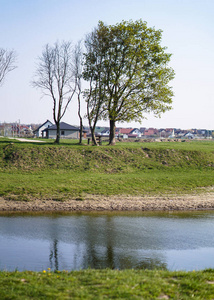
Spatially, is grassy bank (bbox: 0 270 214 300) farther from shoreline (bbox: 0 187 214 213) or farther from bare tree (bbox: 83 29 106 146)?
bare tree (bbox: 83 29 106 146)

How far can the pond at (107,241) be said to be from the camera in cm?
1363

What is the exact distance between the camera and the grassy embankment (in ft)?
91.1

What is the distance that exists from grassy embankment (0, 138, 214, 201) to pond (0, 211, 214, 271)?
206 inches

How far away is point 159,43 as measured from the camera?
47.6 metres

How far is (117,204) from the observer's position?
25562mm

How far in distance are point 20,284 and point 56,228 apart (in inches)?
390

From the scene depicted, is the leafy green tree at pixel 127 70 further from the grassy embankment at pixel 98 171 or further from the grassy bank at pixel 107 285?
the grassy bank at pixel 107 285

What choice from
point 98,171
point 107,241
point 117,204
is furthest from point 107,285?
point 98,171

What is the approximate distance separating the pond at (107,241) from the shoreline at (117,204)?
1.53m

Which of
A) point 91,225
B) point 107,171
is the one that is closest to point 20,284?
point 91,225

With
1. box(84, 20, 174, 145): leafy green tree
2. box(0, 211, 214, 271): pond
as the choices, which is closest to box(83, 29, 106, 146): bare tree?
box(84, 20, 174, 145): leafy green tree

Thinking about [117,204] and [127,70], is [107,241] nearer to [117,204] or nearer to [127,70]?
[117,204]

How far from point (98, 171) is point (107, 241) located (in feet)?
62.2

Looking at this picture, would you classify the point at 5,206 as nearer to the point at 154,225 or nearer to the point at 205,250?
the point at 154,225
